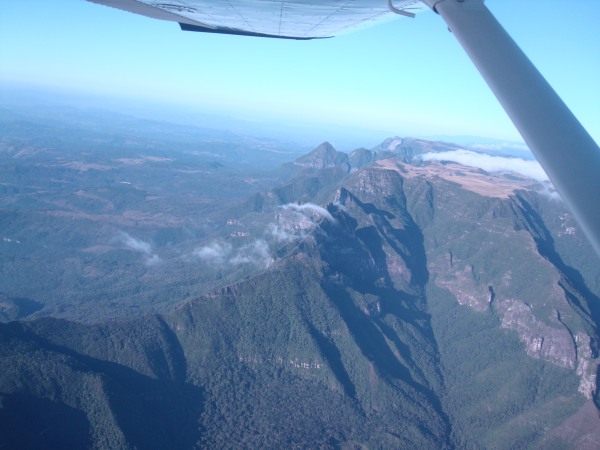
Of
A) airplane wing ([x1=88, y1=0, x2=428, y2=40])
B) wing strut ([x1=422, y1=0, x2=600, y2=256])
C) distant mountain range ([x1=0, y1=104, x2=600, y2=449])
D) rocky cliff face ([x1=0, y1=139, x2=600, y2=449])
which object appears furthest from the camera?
distant mountain range ([x1=0, y1=104, x2=600, y2=449])

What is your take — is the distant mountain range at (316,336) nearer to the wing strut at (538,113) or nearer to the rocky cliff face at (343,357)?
the rocky cliff face at (343,357)

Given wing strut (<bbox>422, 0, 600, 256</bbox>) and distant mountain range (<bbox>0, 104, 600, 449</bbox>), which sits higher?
wing strut (<bbox>422, 0, 600, 256</bbox>)

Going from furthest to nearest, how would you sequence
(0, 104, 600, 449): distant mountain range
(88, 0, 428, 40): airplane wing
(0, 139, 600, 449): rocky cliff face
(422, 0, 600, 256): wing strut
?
(0, 104, 600, 449): distant mountain range → (0, 139, 600, 449): rocky cliff face → (88, 0, 428, 40): airplane wing → (422, 0, 600, 256): wing strut

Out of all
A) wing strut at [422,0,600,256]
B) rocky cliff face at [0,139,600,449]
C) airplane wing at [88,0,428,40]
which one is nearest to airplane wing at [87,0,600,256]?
wing strut at [422,0,600,256]

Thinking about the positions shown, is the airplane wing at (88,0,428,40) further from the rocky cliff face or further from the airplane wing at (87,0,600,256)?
the rocky cliff face

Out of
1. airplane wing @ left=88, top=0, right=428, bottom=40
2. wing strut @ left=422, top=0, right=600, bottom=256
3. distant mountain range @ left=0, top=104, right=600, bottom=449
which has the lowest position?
distant mountain range @ left=0, top=104, right=600, bottom=449

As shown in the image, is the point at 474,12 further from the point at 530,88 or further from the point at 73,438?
the point at 73,438
